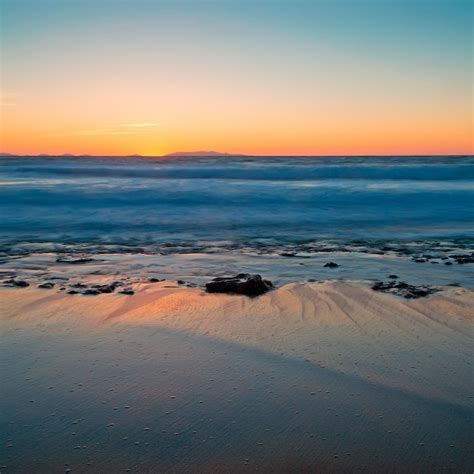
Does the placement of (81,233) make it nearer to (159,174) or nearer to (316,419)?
(316,419)

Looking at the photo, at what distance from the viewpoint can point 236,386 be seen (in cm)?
362

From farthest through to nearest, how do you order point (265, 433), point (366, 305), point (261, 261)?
point (261, 261) → point (366, 305) → point (265, 433)

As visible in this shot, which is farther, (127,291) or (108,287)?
Answer: (108,287)

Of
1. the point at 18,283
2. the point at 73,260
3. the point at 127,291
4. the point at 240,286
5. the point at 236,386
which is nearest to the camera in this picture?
the point at 236,386

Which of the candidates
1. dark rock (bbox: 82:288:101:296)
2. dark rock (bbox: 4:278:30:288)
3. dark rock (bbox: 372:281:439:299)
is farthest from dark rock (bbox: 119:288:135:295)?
dark rock (bbox: 372:281:439:299)

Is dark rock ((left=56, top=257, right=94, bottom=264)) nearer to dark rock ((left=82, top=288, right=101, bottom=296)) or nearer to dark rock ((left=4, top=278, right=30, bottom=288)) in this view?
dark rock ((left=4, top=278, right=30, bottom=288))

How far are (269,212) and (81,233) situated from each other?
622 cm

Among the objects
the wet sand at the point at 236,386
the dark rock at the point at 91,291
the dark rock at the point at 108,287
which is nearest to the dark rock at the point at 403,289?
the wet sand at the point at 236,386

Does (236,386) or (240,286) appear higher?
(240,286)

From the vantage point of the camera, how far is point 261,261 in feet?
28.0

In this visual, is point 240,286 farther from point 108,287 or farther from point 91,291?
point 91,291

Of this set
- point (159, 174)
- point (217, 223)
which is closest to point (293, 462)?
point (217, 223)

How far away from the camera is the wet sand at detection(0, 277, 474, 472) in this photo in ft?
9.27

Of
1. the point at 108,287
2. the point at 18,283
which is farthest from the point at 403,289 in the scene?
the point at 18,283
